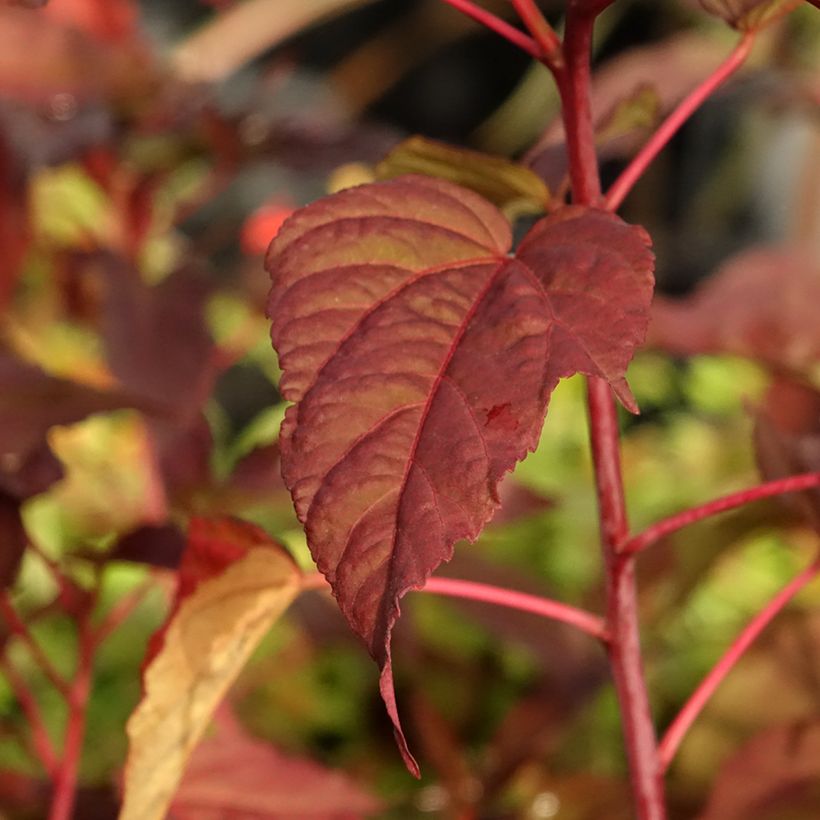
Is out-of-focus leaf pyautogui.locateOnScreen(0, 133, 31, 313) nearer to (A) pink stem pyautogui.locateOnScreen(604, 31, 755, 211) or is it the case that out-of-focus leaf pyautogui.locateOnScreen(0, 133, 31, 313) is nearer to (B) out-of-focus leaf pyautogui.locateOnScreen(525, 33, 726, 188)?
(B) out-of-focus leaf pyautogui.locateOnScreen(525, 33, 726, 188)

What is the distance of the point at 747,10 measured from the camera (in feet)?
1.20

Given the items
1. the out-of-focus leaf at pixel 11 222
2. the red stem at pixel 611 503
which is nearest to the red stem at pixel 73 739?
the red stem at pixel 611 503

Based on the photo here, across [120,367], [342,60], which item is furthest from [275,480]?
[342,60]

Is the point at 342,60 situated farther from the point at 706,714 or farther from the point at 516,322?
the point at 516,322

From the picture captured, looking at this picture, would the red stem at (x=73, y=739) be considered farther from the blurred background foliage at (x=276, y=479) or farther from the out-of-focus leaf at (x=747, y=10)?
the out-of-focus leaf at (x=747, y=10)

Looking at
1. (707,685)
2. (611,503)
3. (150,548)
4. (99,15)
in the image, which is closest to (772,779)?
(707,685)

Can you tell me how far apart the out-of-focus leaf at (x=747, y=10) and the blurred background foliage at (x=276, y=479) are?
54 mm

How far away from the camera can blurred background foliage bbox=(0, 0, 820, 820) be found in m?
0.62

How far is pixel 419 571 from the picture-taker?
27cm

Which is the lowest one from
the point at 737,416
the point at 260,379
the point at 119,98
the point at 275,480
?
→ the point at 275,480

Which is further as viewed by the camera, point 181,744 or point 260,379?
point 260,379

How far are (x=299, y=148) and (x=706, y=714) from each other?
1.79 feet

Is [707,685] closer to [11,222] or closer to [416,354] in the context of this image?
[416,354]

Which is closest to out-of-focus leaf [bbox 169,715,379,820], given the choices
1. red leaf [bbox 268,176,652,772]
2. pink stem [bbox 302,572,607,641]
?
pink stem [bbox 302,572,607,641]
